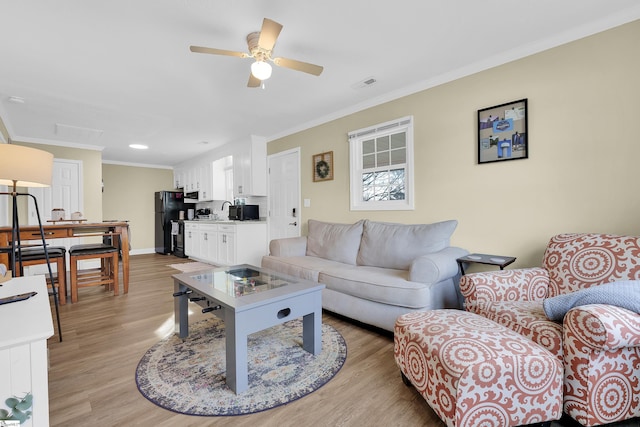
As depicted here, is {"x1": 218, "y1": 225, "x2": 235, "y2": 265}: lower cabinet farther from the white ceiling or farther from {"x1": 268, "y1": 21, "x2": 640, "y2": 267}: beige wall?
{"x1": 268, "y1": 21, "x2": 640, "y2": 267}: beige wall

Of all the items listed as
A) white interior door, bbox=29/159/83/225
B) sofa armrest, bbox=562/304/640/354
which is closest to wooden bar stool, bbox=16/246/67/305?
white interior door, bbox=29/159/83/225

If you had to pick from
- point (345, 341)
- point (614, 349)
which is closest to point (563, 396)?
point (614, 349)

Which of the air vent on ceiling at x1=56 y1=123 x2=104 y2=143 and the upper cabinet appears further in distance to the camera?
the upper cabinet

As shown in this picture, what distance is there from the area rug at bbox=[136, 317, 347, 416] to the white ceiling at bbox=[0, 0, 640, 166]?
235 centimetres

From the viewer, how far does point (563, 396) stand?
1289 mm

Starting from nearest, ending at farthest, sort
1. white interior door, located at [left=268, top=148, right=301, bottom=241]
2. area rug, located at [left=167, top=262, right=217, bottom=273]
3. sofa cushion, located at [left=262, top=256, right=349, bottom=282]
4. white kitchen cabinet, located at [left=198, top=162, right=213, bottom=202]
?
sofa cushion, located at [left=262, top=256, right=349, bottom=282] → white interior door, located at [left=268, top=148, right=301, bottom=241] → area rug, located at [left=167, top=262, right=217, bottom=273] → white kitchen cabinet, located at [left=198, top=162, right=213, bottom=202]

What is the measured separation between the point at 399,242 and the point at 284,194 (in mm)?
2493

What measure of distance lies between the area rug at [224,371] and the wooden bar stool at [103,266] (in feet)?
6.08

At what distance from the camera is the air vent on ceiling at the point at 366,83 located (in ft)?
9.52

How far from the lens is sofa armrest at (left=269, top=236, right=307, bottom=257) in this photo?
3.46 m

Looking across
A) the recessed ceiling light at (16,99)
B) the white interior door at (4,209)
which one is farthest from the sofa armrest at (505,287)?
the white interior door at (4,209)

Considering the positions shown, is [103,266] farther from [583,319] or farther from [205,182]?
[583,319]

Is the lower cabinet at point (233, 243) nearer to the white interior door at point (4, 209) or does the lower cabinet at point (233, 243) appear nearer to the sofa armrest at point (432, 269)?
the white interior door at point (4, 209)

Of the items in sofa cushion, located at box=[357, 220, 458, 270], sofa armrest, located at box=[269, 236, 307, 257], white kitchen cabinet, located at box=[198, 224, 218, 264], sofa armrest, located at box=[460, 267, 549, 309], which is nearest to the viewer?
sofa armrest, located at box=[460, 267, 549, 309]
